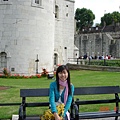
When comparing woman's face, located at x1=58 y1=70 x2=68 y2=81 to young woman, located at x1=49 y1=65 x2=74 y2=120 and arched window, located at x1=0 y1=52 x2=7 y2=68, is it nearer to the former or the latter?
young woman, located at x1=49 y1=65 x2=74 y2=120

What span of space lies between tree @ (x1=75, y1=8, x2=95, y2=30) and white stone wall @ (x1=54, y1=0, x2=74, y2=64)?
2857 inches

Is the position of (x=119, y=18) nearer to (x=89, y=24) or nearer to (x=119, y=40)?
(x=89, y=24)

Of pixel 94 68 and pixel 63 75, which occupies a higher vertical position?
pixel 63 75

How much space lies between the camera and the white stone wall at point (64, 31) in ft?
112

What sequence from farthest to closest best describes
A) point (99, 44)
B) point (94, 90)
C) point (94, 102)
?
point (99, 44) → point (94, 90) → point (94, 102)

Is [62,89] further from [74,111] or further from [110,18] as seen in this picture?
[110,18]

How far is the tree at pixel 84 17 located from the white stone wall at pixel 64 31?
238ft

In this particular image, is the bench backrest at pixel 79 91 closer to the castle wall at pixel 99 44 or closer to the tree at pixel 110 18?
the castle wall at pixel 99 44

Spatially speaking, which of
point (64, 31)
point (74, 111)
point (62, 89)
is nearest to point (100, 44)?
point (64, 31)

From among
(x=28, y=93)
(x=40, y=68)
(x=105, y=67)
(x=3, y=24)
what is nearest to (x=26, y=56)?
(x=40, y=68)

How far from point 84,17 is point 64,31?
74.0 metres

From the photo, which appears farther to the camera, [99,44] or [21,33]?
[99,44]

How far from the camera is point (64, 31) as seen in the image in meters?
35.8

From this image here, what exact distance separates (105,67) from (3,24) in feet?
37.3
